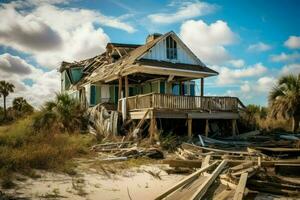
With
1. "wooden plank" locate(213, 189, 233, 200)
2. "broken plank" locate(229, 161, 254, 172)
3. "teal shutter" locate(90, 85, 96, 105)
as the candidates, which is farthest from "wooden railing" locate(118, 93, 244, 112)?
"wooden plank" locate(213, 189, 233, 200)

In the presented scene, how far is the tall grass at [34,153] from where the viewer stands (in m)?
11.2

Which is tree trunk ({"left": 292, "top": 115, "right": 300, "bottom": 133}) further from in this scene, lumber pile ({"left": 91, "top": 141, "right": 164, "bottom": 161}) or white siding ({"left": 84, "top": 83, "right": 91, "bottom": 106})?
white siding ({"left": 84, "top": 83, "right": 91, "bottom": 106})

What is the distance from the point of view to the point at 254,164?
10.9 meters

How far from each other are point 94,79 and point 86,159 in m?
13.4

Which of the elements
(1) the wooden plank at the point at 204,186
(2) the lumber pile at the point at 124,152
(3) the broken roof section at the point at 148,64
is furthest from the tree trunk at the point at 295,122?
(1) the wooden plank at the point at 204,186

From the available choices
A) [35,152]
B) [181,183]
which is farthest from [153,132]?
[181,183]

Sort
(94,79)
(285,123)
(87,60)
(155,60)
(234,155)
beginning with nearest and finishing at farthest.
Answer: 1. (234,155)
2. (155,60)
3. (285,123)
4. (94,79)
5. (87,60)

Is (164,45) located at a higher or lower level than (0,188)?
higher

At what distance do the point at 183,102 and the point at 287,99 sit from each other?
6516 millimetres

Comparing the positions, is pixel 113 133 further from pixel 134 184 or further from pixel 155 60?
pixel 134 184

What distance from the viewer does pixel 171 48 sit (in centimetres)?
2414

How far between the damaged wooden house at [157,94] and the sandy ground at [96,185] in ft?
22.3

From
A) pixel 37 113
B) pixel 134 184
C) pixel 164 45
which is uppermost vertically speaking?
pixel 164 45

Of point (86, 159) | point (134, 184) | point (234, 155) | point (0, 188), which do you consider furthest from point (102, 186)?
point (234, 155)
